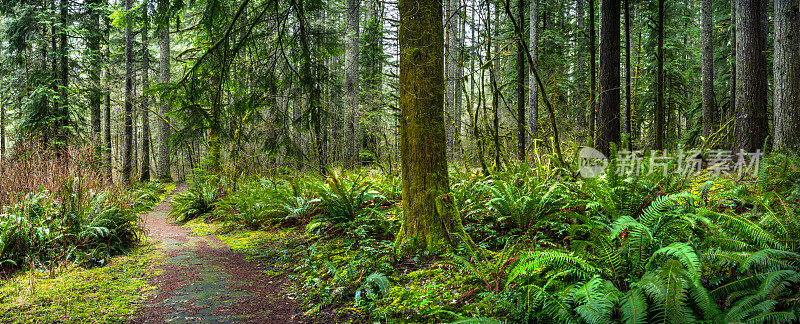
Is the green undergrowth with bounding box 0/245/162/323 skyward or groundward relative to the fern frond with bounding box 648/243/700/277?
groundward

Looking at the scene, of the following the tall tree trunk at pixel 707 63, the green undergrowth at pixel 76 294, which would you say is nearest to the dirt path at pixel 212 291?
the green undergrowth at pixel 76 294

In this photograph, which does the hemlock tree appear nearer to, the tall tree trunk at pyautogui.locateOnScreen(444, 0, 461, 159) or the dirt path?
the tall tree trunk at pyautogui.locateOnScreen(444, 0, 461, 159)

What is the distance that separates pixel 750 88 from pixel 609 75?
12.7 feet

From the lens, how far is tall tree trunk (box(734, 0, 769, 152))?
26.7 feet

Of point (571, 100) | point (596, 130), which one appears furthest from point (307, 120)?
point (571, 100)

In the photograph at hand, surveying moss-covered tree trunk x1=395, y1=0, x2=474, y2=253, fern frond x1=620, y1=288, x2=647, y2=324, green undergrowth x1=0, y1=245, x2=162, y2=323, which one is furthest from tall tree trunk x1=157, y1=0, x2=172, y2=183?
fern frond x1=620, y1=288, x2=647, y2=324

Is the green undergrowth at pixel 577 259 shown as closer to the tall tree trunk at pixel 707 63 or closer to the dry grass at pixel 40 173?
the dry grass at pixel 40 173

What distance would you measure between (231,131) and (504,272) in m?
7.67

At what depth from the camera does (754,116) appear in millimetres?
8109

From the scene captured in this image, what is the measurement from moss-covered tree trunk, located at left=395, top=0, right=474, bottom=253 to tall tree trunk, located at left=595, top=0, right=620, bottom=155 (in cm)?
466

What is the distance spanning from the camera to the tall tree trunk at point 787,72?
698 cm

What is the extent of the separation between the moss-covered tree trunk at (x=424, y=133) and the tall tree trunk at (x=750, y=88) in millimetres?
8100

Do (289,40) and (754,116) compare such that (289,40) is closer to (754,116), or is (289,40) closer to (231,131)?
(231,131)

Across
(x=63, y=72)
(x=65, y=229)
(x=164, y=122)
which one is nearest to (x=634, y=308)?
(x=65, y=229)
